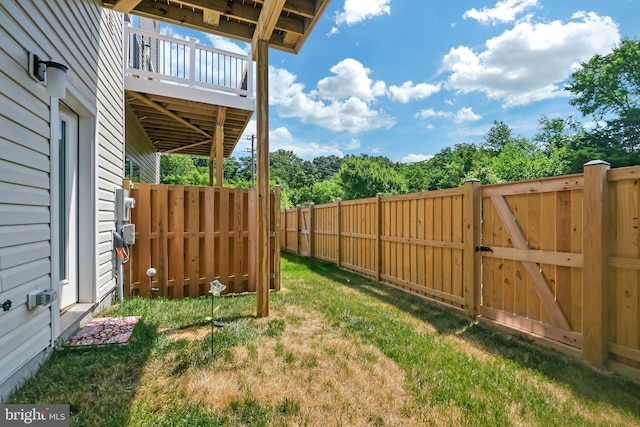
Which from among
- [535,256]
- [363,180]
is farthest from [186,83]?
[363,180]

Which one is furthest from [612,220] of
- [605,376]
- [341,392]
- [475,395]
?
[341,392]

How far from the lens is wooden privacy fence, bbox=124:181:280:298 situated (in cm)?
435

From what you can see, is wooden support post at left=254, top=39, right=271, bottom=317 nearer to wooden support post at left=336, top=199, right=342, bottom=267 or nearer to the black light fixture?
the black light fixture

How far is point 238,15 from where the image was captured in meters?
3.64

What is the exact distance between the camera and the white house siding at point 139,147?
6.33 metres

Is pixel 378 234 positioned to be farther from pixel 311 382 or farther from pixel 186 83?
pixel 186 83

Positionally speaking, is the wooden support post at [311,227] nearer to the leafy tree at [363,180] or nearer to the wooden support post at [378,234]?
the wooden support post at [378,234]

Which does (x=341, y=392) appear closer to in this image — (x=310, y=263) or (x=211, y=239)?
(x=211, y=239)

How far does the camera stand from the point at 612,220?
98.4 inches

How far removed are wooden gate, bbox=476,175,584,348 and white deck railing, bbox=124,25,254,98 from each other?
5198 millimetres

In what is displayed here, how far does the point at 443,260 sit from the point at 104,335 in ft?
13.2

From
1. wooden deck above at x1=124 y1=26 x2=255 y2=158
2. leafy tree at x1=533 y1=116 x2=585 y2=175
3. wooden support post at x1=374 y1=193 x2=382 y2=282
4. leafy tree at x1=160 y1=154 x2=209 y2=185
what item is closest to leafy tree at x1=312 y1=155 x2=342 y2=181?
leafy tree at x1=160 y1=154 x2=209 y2=185

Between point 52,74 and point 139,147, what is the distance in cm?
573

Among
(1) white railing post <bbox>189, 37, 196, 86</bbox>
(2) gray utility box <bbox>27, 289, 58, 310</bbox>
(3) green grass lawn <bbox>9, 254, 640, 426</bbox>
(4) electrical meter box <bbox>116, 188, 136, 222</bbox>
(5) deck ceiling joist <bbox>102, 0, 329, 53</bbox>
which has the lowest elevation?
(3) green grass lawn <bbox>9, 254, 640, 426</bbox>
